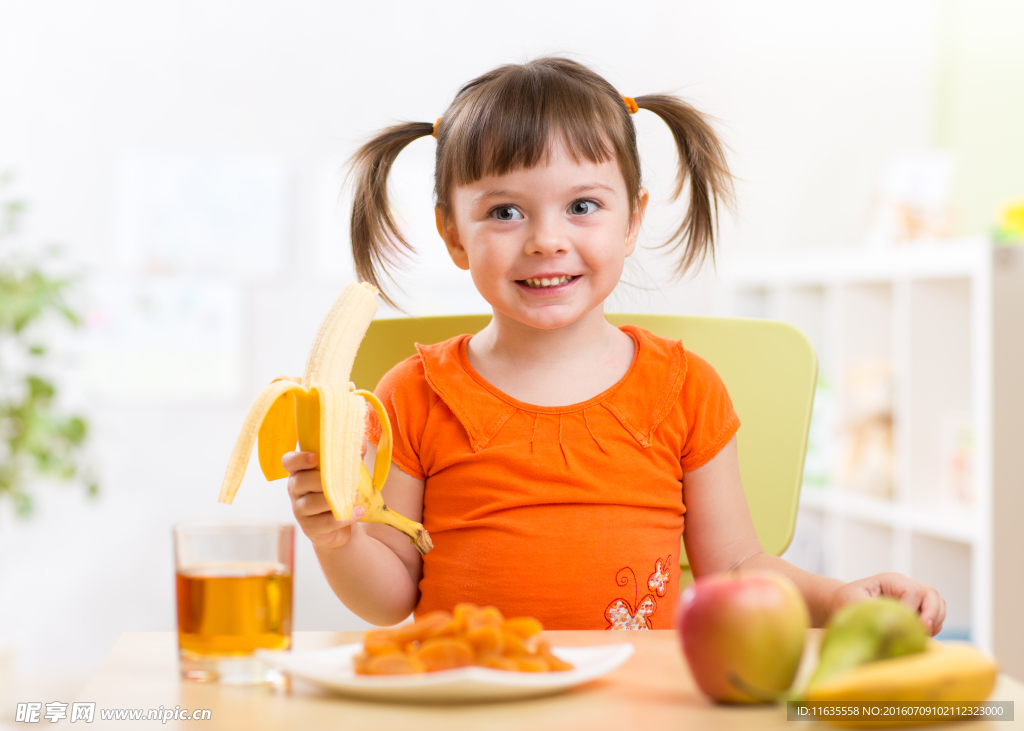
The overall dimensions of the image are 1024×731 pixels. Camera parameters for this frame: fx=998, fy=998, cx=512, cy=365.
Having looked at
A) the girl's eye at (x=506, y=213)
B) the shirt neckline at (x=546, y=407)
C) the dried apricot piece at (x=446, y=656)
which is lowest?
the dried apricot piece at (x=446, y=656)

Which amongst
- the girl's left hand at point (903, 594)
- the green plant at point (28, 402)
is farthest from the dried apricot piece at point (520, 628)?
the green plant at point (28, 402)

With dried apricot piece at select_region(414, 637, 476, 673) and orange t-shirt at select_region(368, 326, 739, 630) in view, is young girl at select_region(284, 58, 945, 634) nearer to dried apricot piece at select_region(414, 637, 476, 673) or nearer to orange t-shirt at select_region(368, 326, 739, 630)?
orange t-shirt at select_region(368, 326, 739, 630)

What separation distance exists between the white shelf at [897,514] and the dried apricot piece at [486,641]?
185 cm

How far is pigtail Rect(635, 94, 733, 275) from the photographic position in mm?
1174

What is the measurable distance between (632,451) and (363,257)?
39 centimetres

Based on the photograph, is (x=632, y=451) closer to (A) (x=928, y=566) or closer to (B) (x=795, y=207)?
(A) (x=928, y=566)

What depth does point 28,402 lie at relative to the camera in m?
2.60

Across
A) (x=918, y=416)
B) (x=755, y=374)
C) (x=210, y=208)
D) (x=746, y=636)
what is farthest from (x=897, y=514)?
(x=746, y=636)

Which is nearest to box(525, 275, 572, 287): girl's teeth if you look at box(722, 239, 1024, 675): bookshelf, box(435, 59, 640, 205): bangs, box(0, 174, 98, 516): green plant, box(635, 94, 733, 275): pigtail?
box(435, 59, 640, 205): bangs

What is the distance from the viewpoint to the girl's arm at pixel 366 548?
0.74 m

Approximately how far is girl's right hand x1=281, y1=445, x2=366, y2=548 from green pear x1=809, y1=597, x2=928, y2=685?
0.34m

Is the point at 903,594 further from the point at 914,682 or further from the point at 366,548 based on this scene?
the point at 366,548

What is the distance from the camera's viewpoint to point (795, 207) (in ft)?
10.0

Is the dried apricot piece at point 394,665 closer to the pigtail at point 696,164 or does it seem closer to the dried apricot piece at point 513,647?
the dried apricot piece at point 513,647
